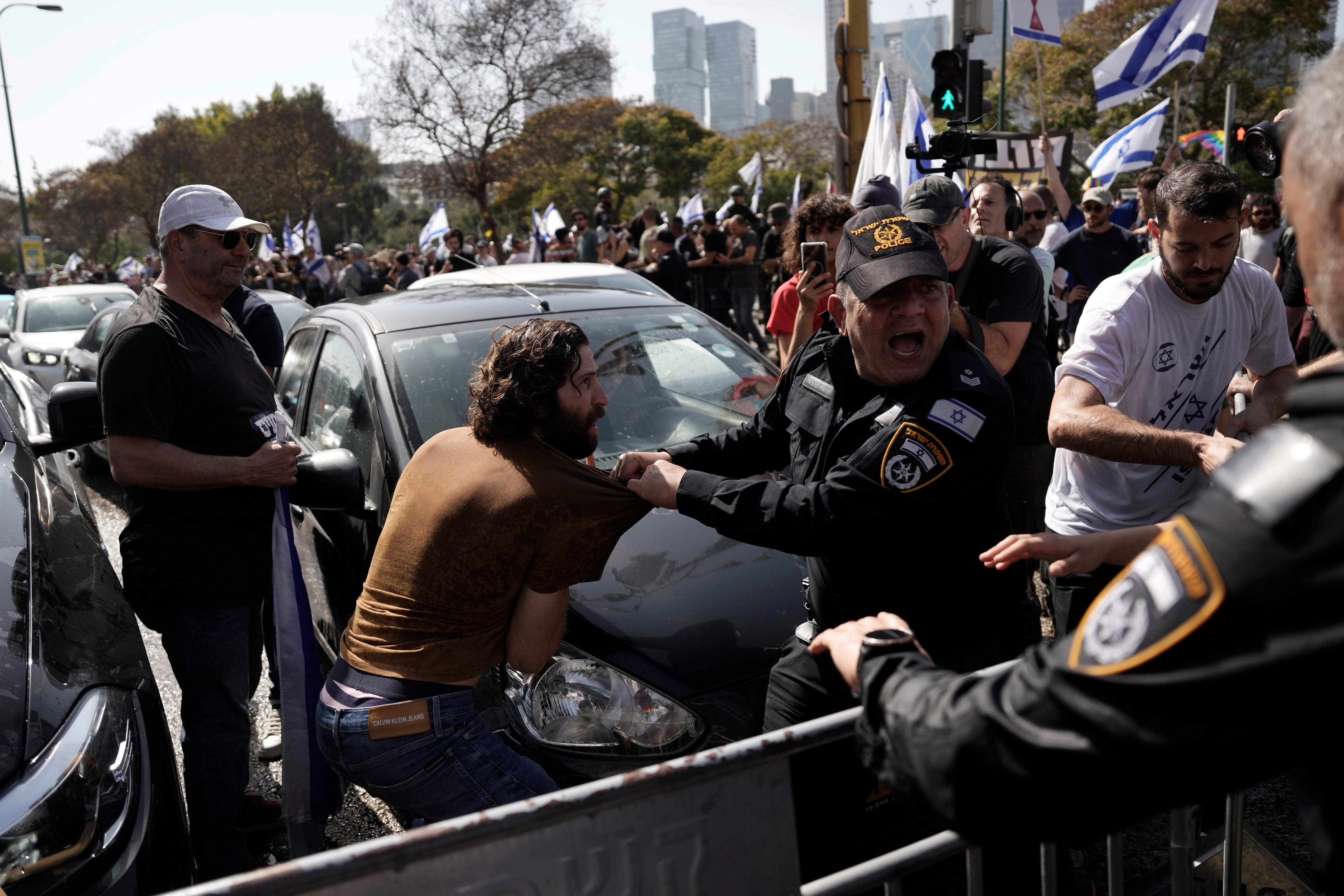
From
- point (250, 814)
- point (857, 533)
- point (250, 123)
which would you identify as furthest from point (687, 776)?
point (250, 123)

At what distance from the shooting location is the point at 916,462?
2.11m

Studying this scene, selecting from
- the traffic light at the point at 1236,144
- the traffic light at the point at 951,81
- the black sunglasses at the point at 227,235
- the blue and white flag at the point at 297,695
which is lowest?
the blue and white flag at the point at 297,695

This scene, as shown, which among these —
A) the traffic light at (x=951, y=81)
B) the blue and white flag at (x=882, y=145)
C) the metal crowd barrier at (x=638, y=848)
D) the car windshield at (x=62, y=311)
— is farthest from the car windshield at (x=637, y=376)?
the car windshield at (x=62, y=311)

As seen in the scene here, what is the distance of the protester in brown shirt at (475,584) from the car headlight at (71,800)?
463mm

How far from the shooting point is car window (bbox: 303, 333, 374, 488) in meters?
3.65

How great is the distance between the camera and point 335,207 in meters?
56.6

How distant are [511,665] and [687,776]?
1167mm

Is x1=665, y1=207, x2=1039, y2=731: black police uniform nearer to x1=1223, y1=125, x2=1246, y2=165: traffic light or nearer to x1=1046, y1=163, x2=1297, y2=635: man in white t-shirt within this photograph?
x1=1046, y1=163, x2=1297, y2=635: man in white t-shirt

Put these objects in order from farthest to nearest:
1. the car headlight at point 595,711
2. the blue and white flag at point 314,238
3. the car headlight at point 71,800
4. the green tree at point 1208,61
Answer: the green tree at point 1208,61 → the blue and white flag at point 314,238 → the car headlight at point 595,711 → the car headlight at point 71,800

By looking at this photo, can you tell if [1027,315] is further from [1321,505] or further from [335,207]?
[335,207]

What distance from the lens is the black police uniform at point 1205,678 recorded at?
2.78 feet

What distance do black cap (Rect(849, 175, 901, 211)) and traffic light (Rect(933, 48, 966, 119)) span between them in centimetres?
448

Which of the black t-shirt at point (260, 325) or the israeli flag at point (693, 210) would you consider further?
the israeli flag at point (693, 210)

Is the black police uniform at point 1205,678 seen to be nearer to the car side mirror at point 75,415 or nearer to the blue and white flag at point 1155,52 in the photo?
the car side mirror at point 75,415
